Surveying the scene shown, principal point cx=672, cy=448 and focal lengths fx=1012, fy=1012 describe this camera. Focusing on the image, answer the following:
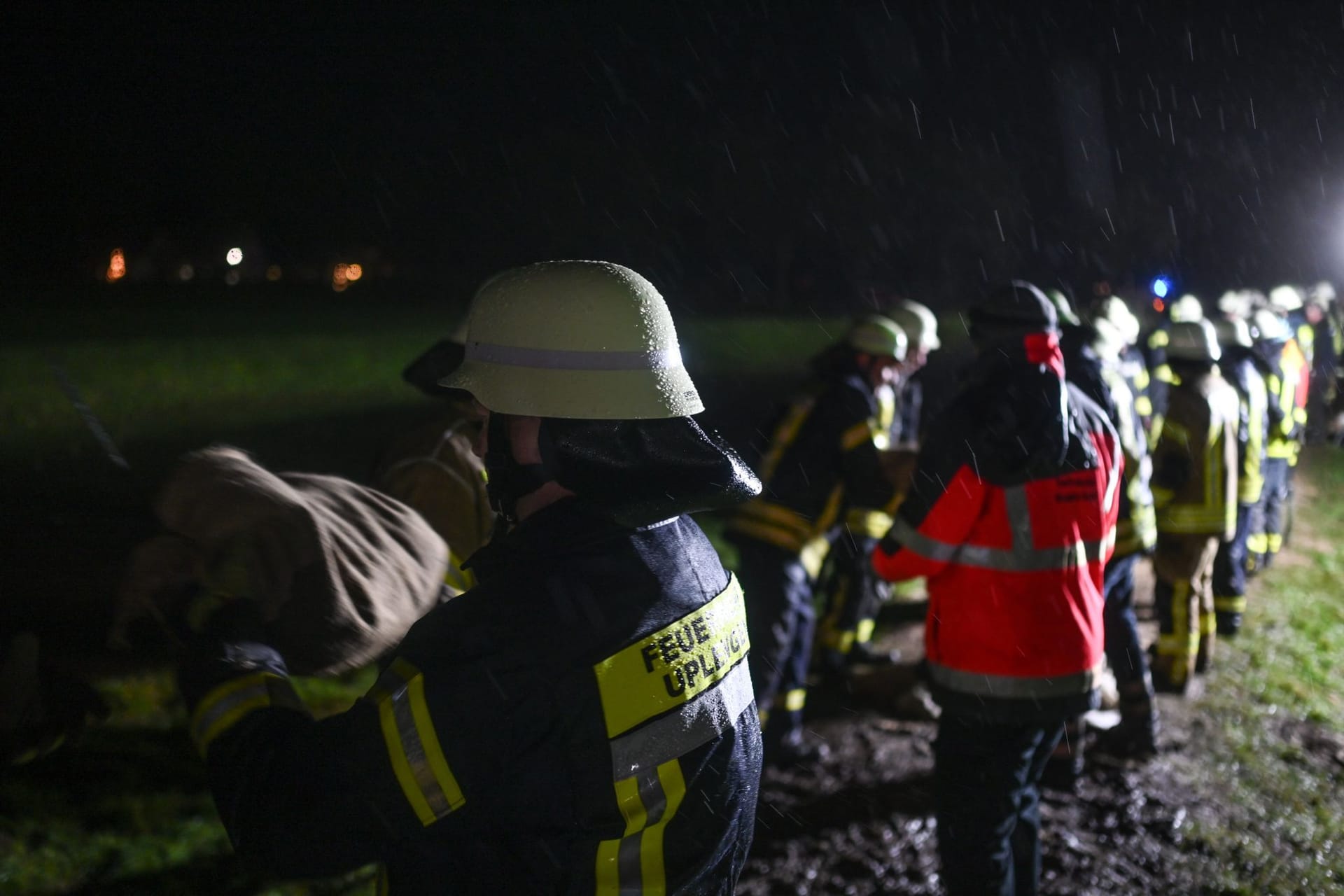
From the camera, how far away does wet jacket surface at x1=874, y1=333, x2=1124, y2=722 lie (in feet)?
11.1

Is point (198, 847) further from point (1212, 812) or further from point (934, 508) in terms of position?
point (1212, 812)

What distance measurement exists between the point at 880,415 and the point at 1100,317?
7.72 ft

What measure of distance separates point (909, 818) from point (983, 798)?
136 centimetres

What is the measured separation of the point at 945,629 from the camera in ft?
11.9

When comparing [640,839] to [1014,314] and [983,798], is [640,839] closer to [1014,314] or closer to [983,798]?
[983,798]

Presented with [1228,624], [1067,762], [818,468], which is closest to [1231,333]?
[1228,624]

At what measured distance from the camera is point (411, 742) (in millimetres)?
1550

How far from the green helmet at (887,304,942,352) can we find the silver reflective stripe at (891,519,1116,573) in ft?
12.2

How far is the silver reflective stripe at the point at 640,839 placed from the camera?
5.58 ft

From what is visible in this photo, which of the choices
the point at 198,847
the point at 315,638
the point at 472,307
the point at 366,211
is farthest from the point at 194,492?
the point at 366,211

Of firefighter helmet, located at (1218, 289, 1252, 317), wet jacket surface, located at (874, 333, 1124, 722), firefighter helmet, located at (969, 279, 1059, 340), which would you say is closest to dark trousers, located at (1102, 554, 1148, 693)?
wet jacket surface, located at (874, 333, 1124, 722)

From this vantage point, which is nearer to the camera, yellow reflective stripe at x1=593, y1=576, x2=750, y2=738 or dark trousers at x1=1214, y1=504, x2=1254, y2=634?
yellow reflective stripe at x1=593, y1=576, x2=750, y2=738

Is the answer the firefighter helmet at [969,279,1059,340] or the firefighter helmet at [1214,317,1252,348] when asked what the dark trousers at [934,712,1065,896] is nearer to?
the firefighter helmet at [969,279,1059,340]

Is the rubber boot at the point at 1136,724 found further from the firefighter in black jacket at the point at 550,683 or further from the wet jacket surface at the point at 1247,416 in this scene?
the firefighter in black jacket at the point at 550,683
